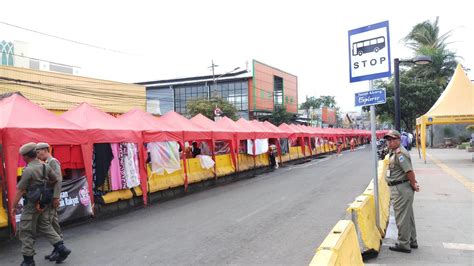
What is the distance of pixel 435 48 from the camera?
1640 inches

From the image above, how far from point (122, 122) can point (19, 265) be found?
6313 mm

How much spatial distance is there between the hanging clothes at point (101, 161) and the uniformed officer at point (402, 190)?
7171 millimetres

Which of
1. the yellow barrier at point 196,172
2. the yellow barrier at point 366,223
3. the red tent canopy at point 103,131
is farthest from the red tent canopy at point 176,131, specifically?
the yellow barrier at point 366,223

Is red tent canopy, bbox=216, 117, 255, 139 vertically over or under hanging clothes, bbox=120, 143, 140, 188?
over

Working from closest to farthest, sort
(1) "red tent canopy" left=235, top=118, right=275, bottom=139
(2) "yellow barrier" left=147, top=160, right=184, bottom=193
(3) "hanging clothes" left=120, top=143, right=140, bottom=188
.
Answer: (3) "hanging clothes" left=120, top=143, right=140, bottom=188 → (2) "yellow barrier" left=147, top=160, right=184, bottom=193 → (1) "red tent canopy" left=235, top=118, right=275, bottom=139

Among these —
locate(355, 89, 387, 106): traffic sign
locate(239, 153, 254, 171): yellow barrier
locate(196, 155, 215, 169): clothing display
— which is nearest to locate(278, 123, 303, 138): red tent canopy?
locate(239, 153, 254, 171): yellow barrier

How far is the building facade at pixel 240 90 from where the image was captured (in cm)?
4997

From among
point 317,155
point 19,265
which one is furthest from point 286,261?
point 317,155

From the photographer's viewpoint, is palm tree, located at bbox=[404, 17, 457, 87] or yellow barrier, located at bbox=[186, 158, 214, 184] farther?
palm tree, located at bbox=[404, 17, 457, 87]

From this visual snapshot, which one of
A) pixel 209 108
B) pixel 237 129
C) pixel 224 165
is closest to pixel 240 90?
pixel 209 108

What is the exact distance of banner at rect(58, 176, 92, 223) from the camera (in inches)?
357

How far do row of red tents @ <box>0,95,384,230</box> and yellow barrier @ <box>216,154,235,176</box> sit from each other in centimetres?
97

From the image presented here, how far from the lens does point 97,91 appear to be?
Answer: 29.8m

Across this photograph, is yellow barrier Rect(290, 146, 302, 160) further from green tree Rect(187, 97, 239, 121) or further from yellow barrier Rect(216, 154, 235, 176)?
yellow barrier Rect(216, 154, 235, 176)
